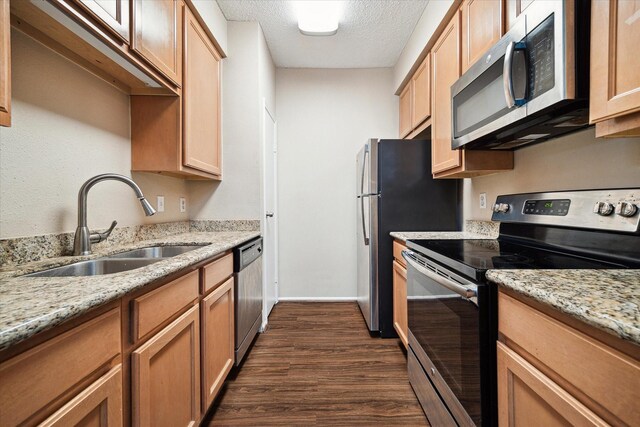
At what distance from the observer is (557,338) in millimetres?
659

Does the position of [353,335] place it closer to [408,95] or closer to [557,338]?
[557,338]

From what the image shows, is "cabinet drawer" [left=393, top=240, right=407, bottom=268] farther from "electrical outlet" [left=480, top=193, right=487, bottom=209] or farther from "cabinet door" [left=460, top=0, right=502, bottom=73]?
"cabinet door" [left=460, top=0, right=502, bottom=73]

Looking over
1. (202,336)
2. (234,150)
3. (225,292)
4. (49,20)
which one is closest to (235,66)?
(234,150)

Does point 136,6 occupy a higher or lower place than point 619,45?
higher

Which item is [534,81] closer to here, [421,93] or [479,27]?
[479,27]

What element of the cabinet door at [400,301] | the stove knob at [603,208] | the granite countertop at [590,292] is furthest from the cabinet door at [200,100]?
the stove knob at [603,208]

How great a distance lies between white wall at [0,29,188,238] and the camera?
1.06 metres

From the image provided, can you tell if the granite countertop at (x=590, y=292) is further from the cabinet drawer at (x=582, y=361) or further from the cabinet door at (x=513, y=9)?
the cabinet door at (x=513, y=9)

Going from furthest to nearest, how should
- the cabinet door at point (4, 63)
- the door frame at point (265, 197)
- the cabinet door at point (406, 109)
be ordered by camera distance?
the cabinet door at point (406, 109), the door frame at point (265, 197), the cabinet door at point (4, 63)

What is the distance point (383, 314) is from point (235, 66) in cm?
237

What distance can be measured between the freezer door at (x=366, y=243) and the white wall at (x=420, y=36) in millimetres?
920

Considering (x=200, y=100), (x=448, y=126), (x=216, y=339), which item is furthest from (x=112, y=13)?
(x=448, y=126)

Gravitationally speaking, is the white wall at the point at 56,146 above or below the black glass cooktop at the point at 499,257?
above

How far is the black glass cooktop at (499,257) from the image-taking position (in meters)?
0.95
